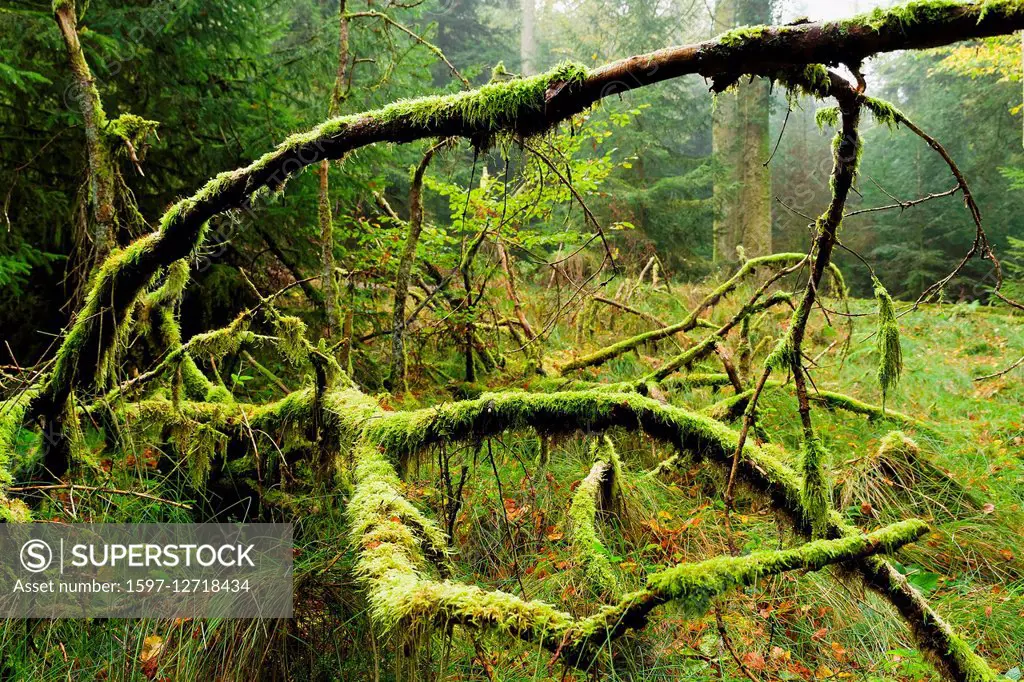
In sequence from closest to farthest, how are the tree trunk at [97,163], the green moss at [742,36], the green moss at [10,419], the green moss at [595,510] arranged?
the green moss at [742,36], the green moss at [595,510], the green moss at [10,419], the tree trunk at [97,163]

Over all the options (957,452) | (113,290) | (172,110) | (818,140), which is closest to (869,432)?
(957,452)

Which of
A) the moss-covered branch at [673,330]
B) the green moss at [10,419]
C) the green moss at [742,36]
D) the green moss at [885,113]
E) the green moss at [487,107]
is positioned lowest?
the green moss at [10,419]

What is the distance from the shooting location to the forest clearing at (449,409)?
→ 1674 millimetres

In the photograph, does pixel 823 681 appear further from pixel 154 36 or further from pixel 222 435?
pixel 154 36

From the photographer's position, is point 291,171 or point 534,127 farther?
point 291,171

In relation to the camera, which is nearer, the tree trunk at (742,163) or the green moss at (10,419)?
the green moss at (10,419)

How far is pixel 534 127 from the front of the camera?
1.75 metres

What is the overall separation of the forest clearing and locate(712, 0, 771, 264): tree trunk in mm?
5737

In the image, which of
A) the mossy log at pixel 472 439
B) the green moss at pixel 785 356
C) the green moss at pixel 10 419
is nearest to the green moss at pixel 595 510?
the mossy log at pixel 472 439

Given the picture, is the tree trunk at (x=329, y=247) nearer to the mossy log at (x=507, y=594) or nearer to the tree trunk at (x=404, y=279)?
the tree trunk at (x=404, y=279)

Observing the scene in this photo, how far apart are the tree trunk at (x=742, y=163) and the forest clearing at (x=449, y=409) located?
5737 mm

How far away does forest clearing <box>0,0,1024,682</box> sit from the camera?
5.49 ft

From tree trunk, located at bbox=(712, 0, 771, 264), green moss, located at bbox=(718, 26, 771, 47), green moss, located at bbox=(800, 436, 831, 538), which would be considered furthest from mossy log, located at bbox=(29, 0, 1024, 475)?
tree trunk, located at bbox=(712, 0, 771, 264)

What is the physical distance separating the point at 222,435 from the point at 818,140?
27560mm
